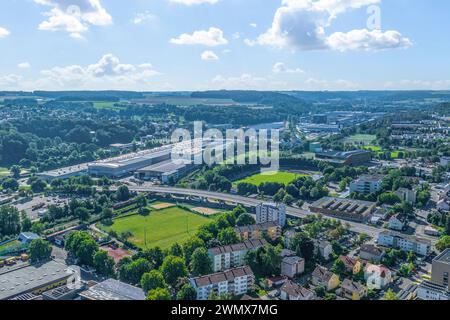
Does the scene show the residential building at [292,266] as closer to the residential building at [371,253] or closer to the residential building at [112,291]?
the residential building at [371,253]

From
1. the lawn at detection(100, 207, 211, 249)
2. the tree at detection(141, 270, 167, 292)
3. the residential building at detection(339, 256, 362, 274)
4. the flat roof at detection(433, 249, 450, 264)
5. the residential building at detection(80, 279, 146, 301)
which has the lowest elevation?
the lawn at detection(100, 207, 211, 249)

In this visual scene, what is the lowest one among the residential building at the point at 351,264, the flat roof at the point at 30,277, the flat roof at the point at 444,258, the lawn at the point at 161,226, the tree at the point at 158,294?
the lawn at the point at 161,226

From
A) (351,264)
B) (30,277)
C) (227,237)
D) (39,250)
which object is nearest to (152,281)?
(227,237)

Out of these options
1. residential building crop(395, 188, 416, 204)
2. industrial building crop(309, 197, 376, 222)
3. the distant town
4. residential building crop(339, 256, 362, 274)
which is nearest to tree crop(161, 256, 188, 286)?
the distant town

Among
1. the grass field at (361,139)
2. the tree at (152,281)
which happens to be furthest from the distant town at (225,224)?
the grass field at (361,139)

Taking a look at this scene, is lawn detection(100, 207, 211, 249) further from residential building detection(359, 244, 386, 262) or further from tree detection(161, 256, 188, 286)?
residential building detection(359, 244, 386, 262)
